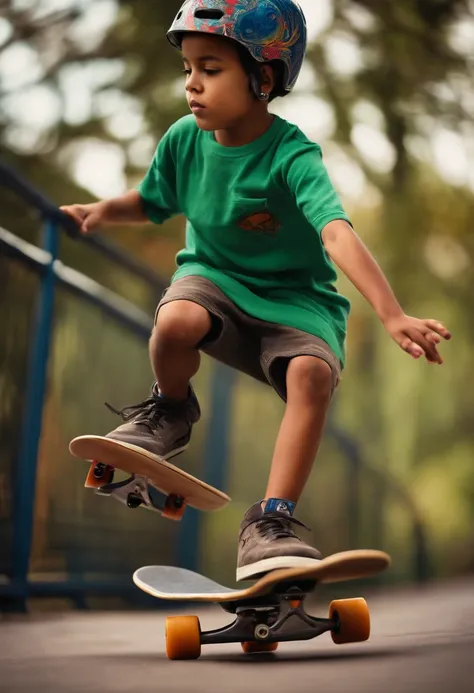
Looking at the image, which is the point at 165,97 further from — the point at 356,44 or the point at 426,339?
the point at 426,339

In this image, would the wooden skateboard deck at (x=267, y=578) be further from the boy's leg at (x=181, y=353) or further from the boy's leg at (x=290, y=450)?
the boy's leg at (x=181, y=353)

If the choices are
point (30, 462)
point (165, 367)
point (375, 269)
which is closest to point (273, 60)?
point (375, 269)

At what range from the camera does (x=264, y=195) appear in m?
1.90

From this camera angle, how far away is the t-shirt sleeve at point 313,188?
172 cm

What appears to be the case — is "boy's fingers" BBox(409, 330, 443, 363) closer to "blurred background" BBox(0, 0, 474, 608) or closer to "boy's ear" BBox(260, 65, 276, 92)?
"boy's ear" BBox(260, 65, 276, 92)

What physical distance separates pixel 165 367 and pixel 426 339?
22.9 inches

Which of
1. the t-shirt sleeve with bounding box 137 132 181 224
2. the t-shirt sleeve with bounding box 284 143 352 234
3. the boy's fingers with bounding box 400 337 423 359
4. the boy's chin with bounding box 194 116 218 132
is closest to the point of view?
the boy's fingers with bounding box 400 337 423 359

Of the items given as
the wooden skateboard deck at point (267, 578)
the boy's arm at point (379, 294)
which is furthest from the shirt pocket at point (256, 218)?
the wooden skateboard deck at point (267, 578)

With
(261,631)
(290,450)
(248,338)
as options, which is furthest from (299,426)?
(261,631)

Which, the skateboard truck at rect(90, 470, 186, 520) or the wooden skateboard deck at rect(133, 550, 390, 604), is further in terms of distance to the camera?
the skateboard truck at rect(90, 470, 186, 520)

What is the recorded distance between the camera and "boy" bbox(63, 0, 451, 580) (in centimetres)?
177

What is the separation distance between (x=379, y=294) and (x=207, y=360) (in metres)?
2.68

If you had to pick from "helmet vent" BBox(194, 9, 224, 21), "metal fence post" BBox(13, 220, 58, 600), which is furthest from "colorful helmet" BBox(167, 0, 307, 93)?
"metal fence post" BBox(13, 220, 58, 600)

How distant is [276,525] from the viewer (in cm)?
173
